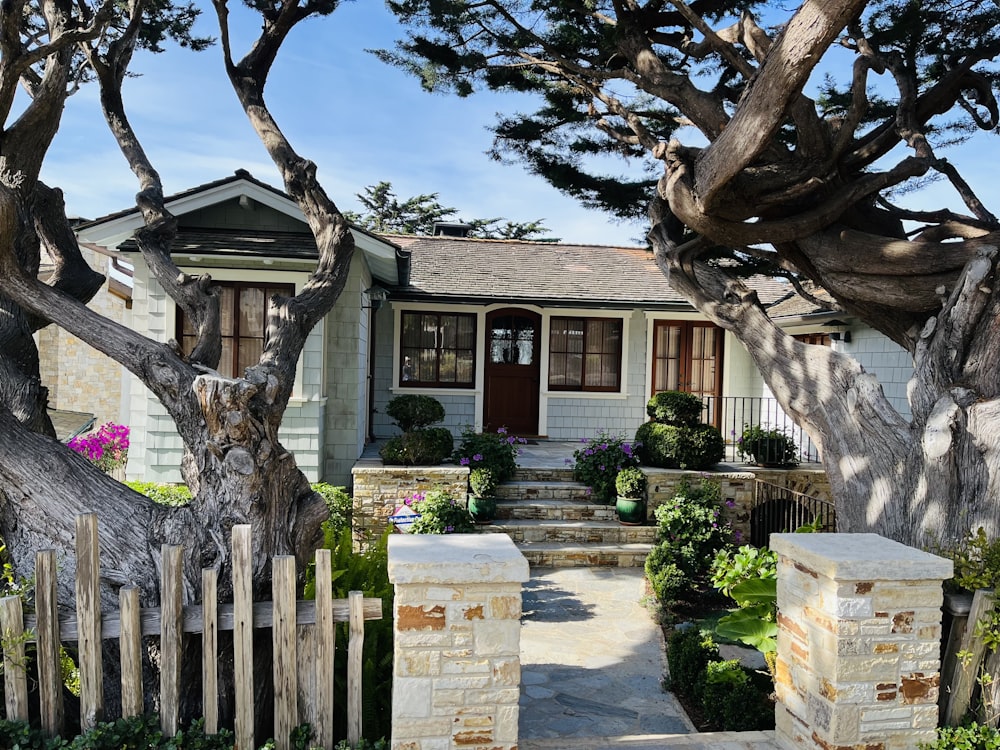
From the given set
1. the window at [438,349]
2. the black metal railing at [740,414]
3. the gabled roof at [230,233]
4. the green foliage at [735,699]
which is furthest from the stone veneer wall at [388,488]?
the black metal railing at [740,414]

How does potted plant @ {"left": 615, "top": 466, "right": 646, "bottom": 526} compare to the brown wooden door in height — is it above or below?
below

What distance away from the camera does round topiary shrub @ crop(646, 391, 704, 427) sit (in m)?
9.53

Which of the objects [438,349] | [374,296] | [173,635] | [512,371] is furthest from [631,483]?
[173,635]

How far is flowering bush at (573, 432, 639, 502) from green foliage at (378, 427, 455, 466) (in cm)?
187

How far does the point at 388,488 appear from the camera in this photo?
874 cm

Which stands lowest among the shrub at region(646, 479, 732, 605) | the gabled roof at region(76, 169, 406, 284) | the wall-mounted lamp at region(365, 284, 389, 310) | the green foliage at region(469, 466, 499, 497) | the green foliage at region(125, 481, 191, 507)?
the shrub at region(646, 479, 732, 605)

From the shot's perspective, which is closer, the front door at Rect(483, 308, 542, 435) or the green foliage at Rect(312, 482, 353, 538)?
the green foliage at Rect(312, 482, 353, 538)

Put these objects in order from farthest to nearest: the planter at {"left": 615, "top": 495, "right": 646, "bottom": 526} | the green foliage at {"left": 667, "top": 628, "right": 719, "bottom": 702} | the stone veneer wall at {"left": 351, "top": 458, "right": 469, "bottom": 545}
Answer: the planter at {"left": 615, "top": 495, "right": 646, "bottom": 526}, the stone veneer wall at {"left": 351, "top": 458, "right": 469, "bottom": 545}, the green foliage at {"left": 667, "top": 628, "right": 719, "bottom": 702}

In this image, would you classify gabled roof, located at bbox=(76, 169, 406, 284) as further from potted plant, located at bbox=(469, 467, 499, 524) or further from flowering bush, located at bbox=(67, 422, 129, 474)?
potted plant, located at bbox=(469, 467, 499, 524)

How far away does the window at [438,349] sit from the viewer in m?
12.6

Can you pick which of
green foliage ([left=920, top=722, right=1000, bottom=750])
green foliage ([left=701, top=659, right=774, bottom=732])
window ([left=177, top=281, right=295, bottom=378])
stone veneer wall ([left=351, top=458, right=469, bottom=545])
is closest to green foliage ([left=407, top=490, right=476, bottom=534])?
stone veneer wall ([left=351, top=458, right=469, bottom=545])

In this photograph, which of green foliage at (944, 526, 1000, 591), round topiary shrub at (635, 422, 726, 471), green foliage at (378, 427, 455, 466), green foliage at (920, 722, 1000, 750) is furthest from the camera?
round topiary shrub at (635, 422, 726, 471)

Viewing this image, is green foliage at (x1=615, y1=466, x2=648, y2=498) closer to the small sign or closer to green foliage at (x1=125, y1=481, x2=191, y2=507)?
the small sign

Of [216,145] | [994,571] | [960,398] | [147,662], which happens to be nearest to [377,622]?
[147,662]
